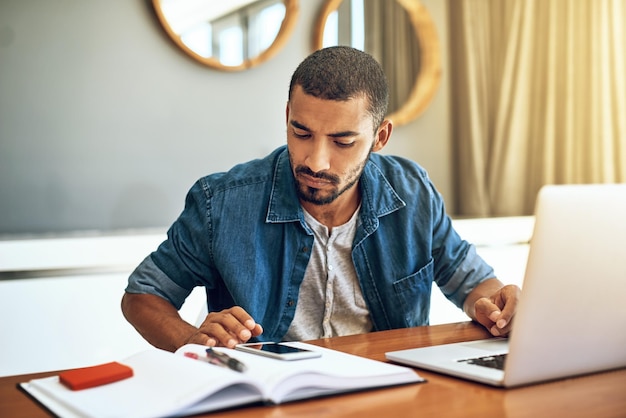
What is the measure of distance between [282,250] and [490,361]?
2.05 feet

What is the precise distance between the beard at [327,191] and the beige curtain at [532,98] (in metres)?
1.83

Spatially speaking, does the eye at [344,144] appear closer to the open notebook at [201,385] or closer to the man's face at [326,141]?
the man's face at [326,141]

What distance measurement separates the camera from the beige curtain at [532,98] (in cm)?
309

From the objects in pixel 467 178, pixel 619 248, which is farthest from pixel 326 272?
pixel 467 178

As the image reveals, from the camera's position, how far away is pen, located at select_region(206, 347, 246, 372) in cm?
91

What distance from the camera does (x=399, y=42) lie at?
11.0 ft

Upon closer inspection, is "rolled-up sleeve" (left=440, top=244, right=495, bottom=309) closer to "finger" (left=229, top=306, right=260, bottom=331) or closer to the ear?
the ear

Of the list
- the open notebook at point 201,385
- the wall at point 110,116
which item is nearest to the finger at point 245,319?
the open notebook at point 201,385

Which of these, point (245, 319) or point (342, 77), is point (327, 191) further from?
point (245, 319)

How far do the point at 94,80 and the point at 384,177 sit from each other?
4.44ft

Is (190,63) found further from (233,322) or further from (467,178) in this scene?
(233,322)

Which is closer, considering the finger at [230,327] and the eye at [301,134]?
the finger at [230,327]

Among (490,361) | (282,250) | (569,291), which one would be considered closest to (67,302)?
(282,250)

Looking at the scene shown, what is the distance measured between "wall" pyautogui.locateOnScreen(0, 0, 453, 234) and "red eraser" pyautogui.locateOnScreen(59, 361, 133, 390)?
1749 mm
